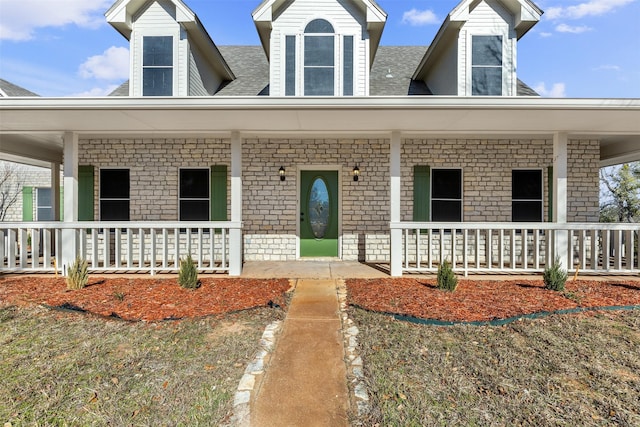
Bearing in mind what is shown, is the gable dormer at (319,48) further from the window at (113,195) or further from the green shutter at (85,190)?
the green shutter at (85,190)

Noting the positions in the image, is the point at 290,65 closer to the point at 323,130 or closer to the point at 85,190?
the point at 323,130

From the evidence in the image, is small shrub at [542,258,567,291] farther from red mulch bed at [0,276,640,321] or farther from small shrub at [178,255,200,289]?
small shrub at [178,255,200,289]

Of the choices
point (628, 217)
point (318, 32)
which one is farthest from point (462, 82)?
point (628, 217)

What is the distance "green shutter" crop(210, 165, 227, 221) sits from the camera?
6793mm

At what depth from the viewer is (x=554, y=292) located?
176 inches

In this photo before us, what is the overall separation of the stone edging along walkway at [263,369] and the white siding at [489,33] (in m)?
5.96

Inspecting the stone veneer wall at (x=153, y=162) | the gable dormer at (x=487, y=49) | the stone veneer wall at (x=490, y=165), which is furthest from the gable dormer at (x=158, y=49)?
the gable dormer at (x=487, y=49)

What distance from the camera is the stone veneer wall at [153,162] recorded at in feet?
22.6

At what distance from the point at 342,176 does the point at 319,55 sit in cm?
261

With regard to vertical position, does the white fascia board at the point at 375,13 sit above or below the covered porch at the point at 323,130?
above

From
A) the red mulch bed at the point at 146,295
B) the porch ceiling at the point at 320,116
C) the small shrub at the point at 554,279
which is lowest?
the red mulch bed at the point at 146,295

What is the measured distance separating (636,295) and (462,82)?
4800 mm

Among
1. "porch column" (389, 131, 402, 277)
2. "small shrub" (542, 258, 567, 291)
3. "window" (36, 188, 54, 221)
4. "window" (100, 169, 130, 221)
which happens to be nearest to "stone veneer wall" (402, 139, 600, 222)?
"porch column" (389, 131, 402, 277)

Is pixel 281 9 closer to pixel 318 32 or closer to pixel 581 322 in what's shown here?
pixel 318 32
